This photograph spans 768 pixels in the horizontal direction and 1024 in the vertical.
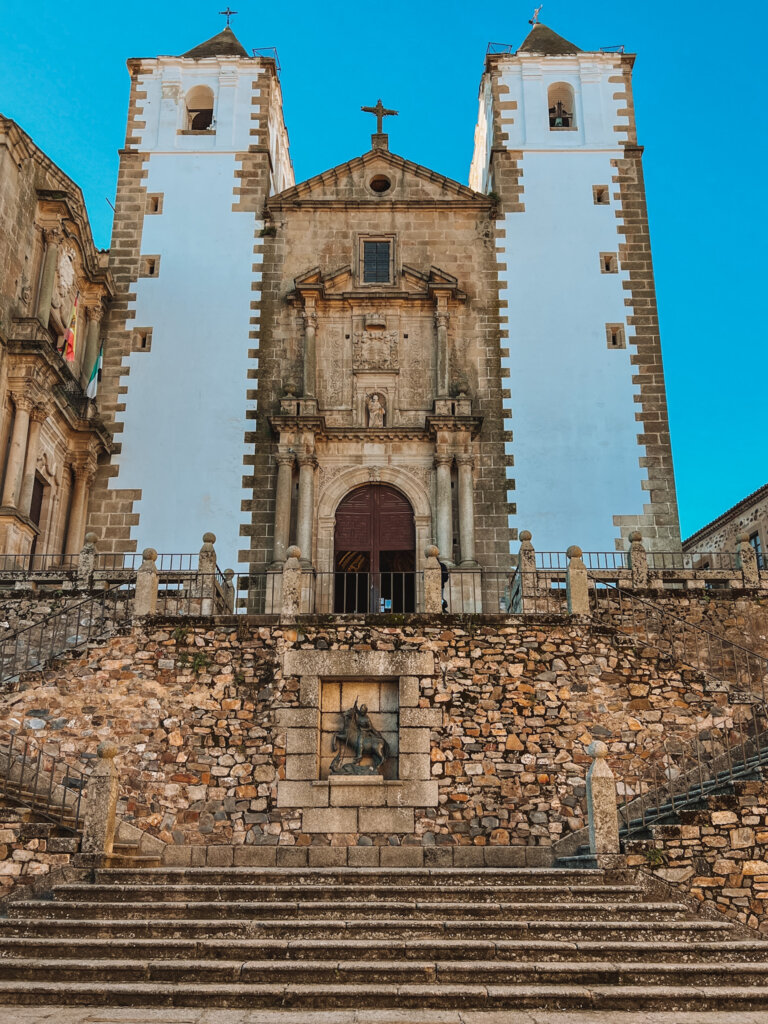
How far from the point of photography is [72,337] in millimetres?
A: 18469

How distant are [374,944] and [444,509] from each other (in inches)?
386

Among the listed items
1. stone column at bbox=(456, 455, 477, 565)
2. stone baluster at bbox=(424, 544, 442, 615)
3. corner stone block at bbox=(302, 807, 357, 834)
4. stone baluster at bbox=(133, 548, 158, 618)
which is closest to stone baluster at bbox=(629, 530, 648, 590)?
stone column at bbox=(456, 455, 477, 565)

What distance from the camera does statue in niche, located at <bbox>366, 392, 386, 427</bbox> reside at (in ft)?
58.7

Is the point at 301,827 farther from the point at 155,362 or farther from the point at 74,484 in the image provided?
the point at 155,362

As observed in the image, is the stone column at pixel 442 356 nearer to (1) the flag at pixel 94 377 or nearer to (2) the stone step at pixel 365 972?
(1) the flag at pixel 94 377

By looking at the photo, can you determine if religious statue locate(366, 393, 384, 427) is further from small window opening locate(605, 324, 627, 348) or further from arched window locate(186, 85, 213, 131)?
arched window locate(186, 85, 213, 131)

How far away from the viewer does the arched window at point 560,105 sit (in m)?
20.8

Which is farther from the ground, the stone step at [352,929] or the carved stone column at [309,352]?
the carved stone column at [309,352]

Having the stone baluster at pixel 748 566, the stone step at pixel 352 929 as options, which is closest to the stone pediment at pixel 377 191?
the stone baluster at pixel 748 566

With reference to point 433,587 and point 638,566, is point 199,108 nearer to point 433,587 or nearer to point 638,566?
point 433,587

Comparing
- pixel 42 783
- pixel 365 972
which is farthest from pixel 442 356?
pixel 365 972

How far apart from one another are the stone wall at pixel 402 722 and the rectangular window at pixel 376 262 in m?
8.40

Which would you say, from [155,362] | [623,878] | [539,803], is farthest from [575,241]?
[623,878]

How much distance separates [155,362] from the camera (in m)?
18.6
